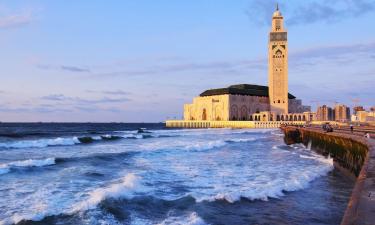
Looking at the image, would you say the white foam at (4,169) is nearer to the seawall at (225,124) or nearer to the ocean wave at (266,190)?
the ocean wave at (266,190)

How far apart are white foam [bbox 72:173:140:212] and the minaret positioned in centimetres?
12897

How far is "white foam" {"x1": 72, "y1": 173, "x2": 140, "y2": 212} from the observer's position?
1252cm

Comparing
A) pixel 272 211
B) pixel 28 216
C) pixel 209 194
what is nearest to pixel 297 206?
pixel 272 211

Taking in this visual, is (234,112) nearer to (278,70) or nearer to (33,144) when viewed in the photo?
(278,70)

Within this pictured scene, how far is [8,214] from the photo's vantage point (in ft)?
38.0

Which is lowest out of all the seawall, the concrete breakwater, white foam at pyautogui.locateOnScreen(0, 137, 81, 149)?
white foam at pyautogui.locateOnScreen(0, 137, 81, 149)

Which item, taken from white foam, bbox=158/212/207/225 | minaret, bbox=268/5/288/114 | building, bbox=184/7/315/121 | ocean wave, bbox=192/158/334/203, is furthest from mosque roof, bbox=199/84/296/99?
white foam, bbox=158/212/207/225

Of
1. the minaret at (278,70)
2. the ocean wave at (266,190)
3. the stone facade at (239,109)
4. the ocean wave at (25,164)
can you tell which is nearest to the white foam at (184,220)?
the ocean wave at (266,190)

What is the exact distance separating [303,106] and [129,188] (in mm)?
149019

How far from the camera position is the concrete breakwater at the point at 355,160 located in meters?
5.98

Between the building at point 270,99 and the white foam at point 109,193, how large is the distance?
122 metres

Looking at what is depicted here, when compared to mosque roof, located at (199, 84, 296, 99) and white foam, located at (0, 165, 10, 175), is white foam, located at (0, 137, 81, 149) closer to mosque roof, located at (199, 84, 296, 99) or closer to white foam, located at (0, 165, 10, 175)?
white foam, located at (0, 165, 10, 175)

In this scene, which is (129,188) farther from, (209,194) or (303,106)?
(303,106)

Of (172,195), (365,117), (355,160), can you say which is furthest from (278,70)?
(172,195)
